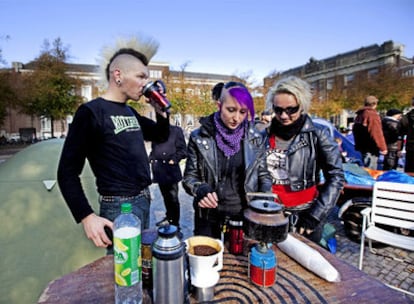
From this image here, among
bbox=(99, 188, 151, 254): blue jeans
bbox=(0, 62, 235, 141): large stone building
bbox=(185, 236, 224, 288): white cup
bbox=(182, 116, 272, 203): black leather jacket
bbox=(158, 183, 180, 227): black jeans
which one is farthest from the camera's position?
bbox=(0, 62, 235, 141): large stone building

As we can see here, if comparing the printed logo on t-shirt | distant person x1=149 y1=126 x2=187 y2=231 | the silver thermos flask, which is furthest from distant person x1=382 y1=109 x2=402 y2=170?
the silver thermos flask

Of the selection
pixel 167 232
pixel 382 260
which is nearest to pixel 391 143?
pixel 382 260

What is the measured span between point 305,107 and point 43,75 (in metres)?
21.3

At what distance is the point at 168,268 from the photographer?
0.97 meters

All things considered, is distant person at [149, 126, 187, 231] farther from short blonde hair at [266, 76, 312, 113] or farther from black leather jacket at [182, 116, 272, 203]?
short blonde hair at [266, 76, 312, 113]

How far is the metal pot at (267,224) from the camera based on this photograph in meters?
1.18

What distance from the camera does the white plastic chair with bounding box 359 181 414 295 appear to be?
2.90 metres

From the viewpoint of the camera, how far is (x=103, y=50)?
6.54 feet

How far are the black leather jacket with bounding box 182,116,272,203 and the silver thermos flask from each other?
0.93 metres

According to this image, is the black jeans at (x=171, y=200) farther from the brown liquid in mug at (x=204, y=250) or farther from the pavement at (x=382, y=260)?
the brown liquid in mug at (x=204, y=250)

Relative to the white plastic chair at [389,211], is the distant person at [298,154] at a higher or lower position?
higher

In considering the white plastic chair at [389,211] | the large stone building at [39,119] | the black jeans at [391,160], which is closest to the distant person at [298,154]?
the white plastic chair at [389,211]

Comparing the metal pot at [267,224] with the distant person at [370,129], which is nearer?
the metal pot at [267,224]

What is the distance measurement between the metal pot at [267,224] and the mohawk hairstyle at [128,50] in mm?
1387
